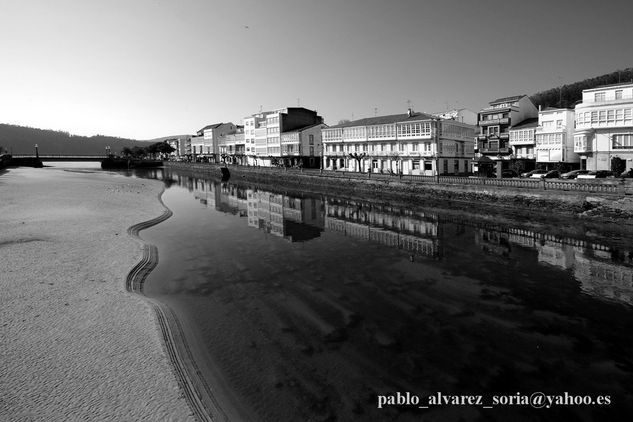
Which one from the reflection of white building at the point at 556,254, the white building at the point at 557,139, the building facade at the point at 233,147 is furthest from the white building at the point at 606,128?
the building facade at the point at 233,147

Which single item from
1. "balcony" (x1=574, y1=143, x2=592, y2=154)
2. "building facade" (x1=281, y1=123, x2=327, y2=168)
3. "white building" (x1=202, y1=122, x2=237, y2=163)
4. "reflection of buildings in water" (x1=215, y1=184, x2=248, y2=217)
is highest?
"white building" (x1=202, y1=122, x2=237, y2=163)

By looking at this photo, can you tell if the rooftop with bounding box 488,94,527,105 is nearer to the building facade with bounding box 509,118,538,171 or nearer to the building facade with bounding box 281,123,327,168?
the building facade with bounding box 509,118,538,171

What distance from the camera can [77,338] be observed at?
12.3 metres

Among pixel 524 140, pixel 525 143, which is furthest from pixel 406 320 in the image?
pixel 524 140

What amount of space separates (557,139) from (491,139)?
16.0 meters

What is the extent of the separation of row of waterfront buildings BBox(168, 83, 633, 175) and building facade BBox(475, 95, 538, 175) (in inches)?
6.8

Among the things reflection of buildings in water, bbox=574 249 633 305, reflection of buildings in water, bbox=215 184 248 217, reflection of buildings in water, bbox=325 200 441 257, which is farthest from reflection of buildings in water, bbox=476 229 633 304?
reflection of buildings in water, bbox=215 184 248 217

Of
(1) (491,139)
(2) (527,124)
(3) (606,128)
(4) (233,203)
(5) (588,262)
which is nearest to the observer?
(5) (588,262)

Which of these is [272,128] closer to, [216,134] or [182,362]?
[216,134]

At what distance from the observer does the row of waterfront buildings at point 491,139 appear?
153 feet

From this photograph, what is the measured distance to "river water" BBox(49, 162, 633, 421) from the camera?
417 inches

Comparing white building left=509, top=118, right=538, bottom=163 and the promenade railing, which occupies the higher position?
white building left=509, top=118, right=538, bottom=163

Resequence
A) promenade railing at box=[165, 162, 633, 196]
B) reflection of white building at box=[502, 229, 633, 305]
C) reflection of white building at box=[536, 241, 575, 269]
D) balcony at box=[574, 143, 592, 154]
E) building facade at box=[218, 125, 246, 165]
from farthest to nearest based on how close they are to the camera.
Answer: building facade at box=[218, 125, 246, 165] < balcony at box=[574, 143, 592, 154] < promenade railing at box=[165, 162, 633, 196] < reflection of white building at box=[536, 241, 575, 269] < reflection of white building at box=[502, 229, 633, 305]

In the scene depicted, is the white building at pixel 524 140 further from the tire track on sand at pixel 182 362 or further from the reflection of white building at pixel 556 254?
the tire track on sand at pixel 182 362
